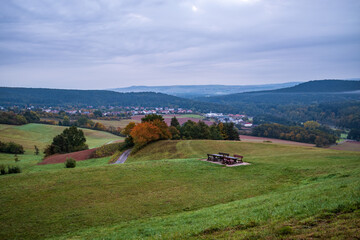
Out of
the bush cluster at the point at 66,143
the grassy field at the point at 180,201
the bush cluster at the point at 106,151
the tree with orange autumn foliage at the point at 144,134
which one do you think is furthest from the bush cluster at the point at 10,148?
the grassy field at the point at 180,201

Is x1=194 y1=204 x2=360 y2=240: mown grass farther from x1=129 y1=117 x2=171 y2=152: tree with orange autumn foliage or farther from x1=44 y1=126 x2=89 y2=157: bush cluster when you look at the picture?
x1=44 y1=126 x2=89 y2=157: bush cluster

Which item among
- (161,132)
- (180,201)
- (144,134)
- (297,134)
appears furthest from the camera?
(297,134)

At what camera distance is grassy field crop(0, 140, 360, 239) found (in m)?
9.99

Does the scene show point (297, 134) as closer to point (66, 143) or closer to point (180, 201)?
point (66, 143)

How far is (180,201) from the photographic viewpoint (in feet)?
53.4

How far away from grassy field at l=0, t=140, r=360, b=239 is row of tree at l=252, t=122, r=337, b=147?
8171cm

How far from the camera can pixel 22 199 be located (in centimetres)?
1673

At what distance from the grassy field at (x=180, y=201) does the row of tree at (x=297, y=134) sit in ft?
268

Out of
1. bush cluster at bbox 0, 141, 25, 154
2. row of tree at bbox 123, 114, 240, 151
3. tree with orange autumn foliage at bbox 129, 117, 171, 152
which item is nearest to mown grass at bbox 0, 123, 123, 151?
bush cluster at bbox 0, 141, 25, 154

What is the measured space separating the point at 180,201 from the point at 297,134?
10243 cm

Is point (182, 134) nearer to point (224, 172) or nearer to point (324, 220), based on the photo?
point (224, 172)

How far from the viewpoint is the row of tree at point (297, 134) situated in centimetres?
9475

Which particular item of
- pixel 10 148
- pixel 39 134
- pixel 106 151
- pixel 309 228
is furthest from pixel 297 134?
pixel 39 134

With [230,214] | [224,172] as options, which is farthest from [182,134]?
[230,214]
